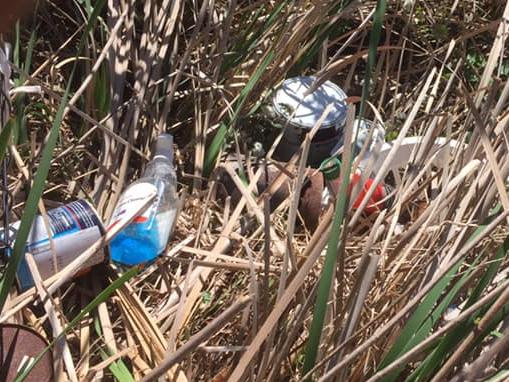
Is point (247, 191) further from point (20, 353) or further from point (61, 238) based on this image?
point (20, 353)

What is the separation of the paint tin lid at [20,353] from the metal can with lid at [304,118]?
77 centimetres

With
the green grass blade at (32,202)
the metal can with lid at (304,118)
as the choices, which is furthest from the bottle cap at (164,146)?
the green grass blade at (32,202)

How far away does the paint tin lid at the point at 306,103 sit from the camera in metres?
1.73

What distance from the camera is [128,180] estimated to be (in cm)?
165

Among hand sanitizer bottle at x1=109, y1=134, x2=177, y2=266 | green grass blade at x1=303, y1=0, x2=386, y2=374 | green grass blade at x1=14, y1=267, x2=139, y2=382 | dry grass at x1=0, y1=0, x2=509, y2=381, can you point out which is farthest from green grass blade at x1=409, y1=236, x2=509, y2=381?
hand sanitizer bottle at x1=109, y1=134, x2=177, y2=266

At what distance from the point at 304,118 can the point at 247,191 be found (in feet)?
1.06

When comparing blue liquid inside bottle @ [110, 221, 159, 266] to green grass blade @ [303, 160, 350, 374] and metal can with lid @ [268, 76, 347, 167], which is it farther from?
green grass blade @ [303, 160, 350, 374]

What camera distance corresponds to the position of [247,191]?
1498 millimetres

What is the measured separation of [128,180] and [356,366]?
29.5 inches

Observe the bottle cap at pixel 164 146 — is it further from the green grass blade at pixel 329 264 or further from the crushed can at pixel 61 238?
the green grass blade at pixel 329 264

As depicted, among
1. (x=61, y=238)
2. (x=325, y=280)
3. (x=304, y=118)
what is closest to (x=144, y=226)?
(x=61, y=238)

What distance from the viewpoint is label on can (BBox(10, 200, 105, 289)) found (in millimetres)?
1350

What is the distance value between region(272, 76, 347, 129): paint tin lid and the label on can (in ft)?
1.77

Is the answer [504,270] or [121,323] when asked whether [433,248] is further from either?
[121,323]
